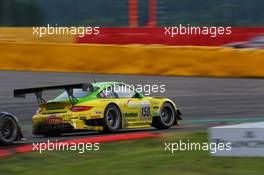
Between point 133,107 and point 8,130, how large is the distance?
2.98 metres

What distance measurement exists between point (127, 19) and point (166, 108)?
1297cm

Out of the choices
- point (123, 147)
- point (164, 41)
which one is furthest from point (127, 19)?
point (123, 147)

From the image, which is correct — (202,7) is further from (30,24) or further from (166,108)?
(166,108)

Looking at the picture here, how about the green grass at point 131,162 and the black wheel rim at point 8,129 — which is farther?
the black wheel rim at point 8,129

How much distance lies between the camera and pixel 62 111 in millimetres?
12672

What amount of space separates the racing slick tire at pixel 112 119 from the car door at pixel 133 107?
0.17m

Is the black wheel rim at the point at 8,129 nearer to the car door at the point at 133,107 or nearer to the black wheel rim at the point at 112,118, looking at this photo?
the black wheel rim at the point at 112,118

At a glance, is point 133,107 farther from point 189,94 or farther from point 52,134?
point 189,94

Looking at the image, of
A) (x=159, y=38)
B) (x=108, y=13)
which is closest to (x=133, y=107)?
(x=159, y=38)

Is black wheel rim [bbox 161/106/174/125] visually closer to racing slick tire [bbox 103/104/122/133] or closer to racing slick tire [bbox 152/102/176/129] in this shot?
racing slick tire [bbox 152/102/176/129]

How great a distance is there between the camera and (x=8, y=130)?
11289 mm

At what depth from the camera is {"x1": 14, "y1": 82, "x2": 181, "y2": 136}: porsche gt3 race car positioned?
12663 mm

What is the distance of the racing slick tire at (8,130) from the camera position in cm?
1111

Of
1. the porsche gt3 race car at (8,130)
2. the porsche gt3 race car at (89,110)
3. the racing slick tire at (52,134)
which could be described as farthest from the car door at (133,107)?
the porsche gt3 race car at (8,130)
